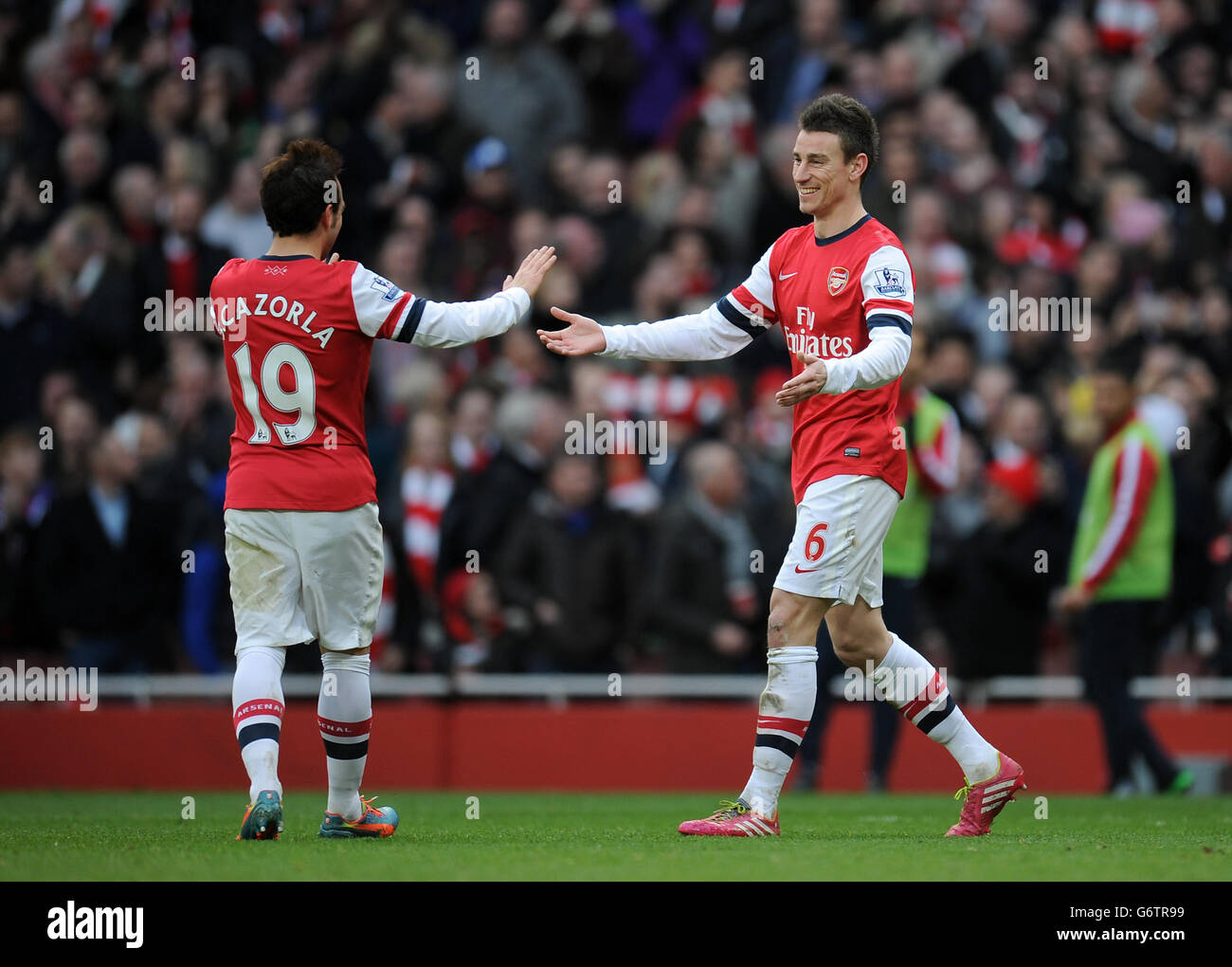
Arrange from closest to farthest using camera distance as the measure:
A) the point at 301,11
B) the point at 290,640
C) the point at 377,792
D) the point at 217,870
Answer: the point at 217,870 < the point at 290,640 < the point at 377,792 < the point at 301,11

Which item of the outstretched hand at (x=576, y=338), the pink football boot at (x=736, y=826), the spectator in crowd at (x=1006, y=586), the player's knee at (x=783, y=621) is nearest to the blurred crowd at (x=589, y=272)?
the spectator in crowd at (x=1006, y=586)

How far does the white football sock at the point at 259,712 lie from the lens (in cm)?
652

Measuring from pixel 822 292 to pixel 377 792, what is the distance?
6295mm

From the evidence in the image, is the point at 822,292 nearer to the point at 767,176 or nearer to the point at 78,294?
the point at 767,176

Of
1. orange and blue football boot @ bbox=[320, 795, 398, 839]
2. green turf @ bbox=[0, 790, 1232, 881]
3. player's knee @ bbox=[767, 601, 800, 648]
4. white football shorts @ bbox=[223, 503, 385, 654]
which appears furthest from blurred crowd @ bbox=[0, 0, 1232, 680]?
white football shorts @ bbox=[223, 503, 385, 654]

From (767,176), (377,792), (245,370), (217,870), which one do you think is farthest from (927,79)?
(217,870)

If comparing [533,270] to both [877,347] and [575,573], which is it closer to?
[877,347]

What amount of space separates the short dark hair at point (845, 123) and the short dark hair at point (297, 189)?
76.5 inches

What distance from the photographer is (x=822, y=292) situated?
7195mm

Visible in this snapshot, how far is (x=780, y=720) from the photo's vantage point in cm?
699

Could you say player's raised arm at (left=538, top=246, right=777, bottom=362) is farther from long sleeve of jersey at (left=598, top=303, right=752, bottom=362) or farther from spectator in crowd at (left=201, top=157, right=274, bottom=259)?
spectator in crowd at (left=201, top=157, right=274, bottom=259)

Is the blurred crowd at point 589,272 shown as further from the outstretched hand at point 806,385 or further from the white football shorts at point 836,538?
the outstretched hand at point 806,385

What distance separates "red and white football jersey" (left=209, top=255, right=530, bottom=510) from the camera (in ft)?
22.0

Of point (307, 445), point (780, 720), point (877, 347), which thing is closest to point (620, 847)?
point (780, 720)
